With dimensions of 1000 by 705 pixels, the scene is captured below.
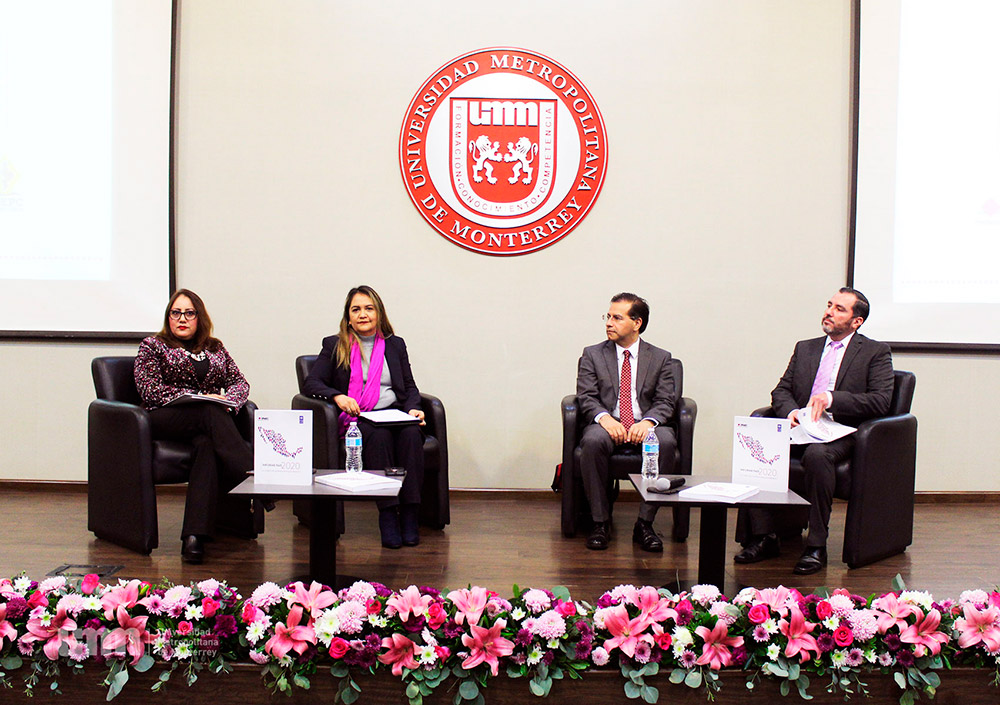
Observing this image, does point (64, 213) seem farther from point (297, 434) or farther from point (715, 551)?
point (715, 551)

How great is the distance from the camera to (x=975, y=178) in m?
4.53

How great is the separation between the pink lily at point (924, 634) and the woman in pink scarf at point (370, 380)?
6.85ft

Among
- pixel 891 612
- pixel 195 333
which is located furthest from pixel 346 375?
pixel 891 612

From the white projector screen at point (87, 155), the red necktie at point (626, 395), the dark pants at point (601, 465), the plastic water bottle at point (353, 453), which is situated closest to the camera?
the plastic water bottle at point (353, 453)

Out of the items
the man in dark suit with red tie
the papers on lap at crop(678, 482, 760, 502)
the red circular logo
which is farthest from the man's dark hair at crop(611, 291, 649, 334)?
the papers on lap at crop(678, 482, 760, 502)

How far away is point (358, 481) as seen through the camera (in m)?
2.78

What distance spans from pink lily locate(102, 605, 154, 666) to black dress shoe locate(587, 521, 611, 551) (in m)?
1.90

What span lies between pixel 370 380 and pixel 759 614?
228cm

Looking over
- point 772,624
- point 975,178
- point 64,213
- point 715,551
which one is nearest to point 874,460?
point 715,551

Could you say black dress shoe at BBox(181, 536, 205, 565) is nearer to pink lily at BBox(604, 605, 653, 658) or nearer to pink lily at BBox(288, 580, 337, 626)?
pink lily at BBox(288, 580, 337, 626)

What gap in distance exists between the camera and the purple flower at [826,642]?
83.8 inches

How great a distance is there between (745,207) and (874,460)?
1706 millimetres

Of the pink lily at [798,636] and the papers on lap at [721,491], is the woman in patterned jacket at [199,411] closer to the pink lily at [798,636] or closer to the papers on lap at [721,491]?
the papers on lap at [721,491]

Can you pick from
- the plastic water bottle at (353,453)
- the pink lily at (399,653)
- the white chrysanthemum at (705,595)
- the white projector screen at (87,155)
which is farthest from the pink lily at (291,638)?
the white projector screen at (87,155)
